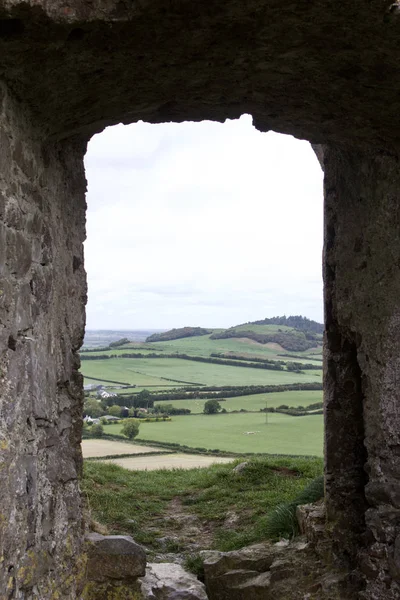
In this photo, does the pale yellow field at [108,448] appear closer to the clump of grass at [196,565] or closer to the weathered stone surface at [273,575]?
the clump of grass at [196,565]

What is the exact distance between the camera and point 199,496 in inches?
302

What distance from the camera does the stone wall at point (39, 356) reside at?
2.90 m

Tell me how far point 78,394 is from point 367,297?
2099mm

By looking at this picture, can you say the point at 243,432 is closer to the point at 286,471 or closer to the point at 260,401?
the point at 286,471

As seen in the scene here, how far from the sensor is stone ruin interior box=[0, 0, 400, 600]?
273 centimetres

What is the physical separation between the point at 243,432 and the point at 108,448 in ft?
9.54

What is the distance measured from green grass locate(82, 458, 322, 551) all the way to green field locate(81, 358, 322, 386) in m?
→ 15.1

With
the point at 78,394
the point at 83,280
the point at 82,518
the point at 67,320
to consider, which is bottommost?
the point at 82,518

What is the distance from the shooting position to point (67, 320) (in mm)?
3977

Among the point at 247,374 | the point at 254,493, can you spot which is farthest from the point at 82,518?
the point at 247,374

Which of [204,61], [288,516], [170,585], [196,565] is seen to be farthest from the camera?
[288,516]

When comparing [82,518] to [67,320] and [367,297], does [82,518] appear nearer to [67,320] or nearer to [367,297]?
[67,320]

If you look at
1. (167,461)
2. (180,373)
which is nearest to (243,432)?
(167,461)

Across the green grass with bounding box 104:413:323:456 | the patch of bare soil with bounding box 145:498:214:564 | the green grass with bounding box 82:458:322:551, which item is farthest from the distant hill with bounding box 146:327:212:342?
the patch of bare soil with bounding box 145:498:214:564
